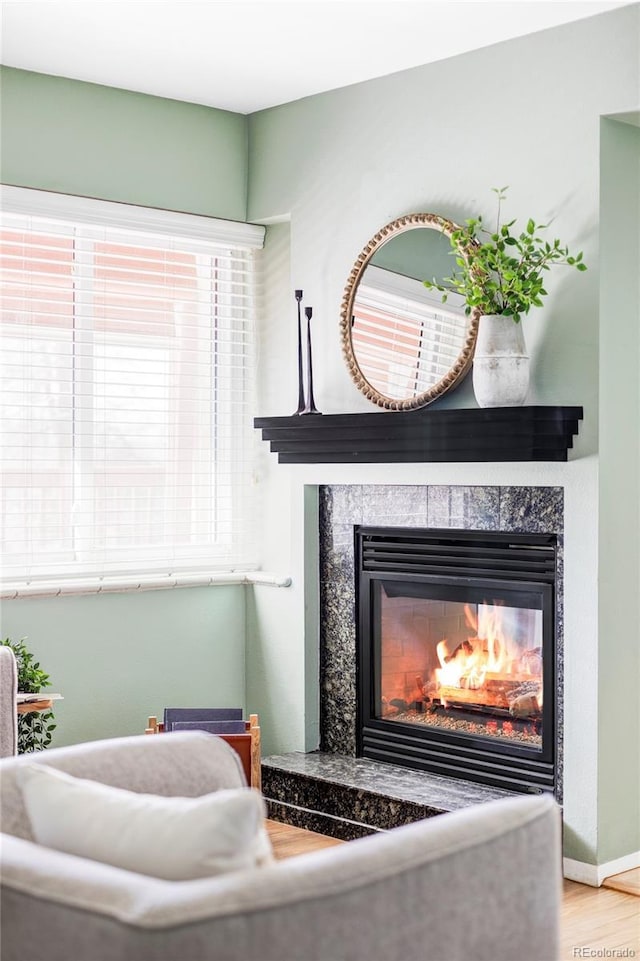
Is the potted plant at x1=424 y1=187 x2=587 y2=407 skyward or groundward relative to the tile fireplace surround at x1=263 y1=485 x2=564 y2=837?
skyward

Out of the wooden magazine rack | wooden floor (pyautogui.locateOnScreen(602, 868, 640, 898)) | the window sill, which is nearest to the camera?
wooden floor (pyautogui.locateOnScreen(602, 868, 640, 898))

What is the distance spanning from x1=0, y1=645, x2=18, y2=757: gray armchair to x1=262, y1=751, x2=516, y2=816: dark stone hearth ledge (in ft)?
4.27

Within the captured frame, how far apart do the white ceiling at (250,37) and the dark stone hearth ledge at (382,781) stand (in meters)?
2.45

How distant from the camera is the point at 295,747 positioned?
4.45 metres

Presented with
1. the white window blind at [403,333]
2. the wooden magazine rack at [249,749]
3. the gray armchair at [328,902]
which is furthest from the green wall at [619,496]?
the gray armchair at [328,902]

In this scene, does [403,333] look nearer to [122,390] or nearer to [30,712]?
[122,390]

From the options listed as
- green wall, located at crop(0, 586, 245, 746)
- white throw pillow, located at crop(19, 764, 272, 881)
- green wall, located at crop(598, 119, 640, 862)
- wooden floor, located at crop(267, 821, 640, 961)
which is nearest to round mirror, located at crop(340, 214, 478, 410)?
green wall, located at crop(598, 119, 640, 862)

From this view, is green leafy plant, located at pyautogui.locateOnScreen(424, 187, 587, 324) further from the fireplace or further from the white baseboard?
the white baseboard

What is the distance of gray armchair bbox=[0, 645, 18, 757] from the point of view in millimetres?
3057

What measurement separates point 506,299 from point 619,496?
70 cm

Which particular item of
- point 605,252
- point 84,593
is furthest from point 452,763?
point 605,252

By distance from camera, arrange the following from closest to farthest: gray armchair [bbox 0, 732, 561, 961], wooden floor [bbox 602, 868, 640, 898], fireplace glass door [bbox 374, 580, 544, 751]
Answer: gray armchair [bbox 0, 732, 561, 961] → wooden floor [bbox 602, 868, 640, 898] → fireplace glass door [bbox 374, 580, 544, 751]

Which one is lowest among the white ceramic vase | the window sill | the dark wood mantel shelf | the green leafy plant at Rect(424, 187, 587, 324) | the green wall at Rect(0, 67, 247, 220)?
the window sill

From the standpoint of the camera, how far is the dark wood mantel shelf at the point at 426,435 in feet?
11.4
